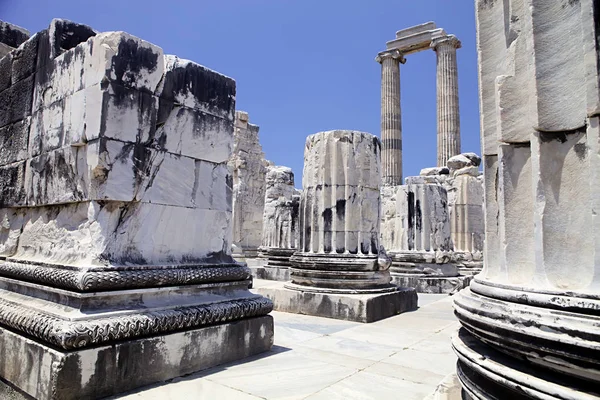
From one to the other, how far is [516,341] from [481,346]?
357mm

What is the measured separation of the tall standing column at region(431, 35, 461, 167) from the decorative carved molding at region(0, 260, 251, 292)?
72.0 ft

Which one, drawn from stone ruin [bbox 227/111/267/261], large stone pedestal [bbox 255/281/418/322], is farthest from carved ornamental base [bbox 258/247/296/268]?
large stone pedestal [bbox 255/281/418/322]

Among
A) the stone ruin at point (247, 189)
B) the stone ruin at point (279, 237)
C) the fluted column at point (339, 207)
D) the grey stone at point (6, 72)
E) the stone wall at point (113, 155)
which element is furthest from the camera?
the stone ruin at point (247, 189)

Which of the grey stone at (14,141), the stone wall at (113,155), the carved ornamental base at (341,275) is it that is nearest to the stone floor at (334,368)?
the carved ornamental base at (341,275)

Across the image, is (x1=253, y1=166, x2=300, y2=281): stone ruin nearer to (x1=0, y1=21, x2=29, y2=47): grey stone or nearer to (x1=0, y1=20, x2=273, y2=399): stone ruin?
(x1=0, y1=20, x2=273, y2=399): stone ruin

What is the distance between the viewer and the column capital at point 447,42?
80.3ft

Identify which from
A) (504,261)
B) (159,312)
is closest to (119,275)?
(159,312)

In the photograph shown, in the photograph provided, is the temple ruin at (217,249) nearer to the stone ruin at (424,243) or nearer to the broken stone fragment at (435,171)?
the stone ruin at (424,243)

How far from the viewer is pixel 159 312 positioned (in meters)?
3.00

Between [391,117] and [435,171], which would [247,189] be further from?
[391,117]

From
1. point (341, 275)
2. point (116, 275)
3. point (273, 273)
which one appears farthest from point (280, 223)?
point (116, 275)

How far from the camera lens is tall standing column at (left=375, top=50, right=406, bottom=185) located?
25969 mm

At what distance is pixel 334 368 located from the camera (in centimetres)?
333

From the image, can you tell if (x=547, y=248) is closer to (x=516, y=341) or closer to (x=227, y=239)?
(x=516, y=341)
